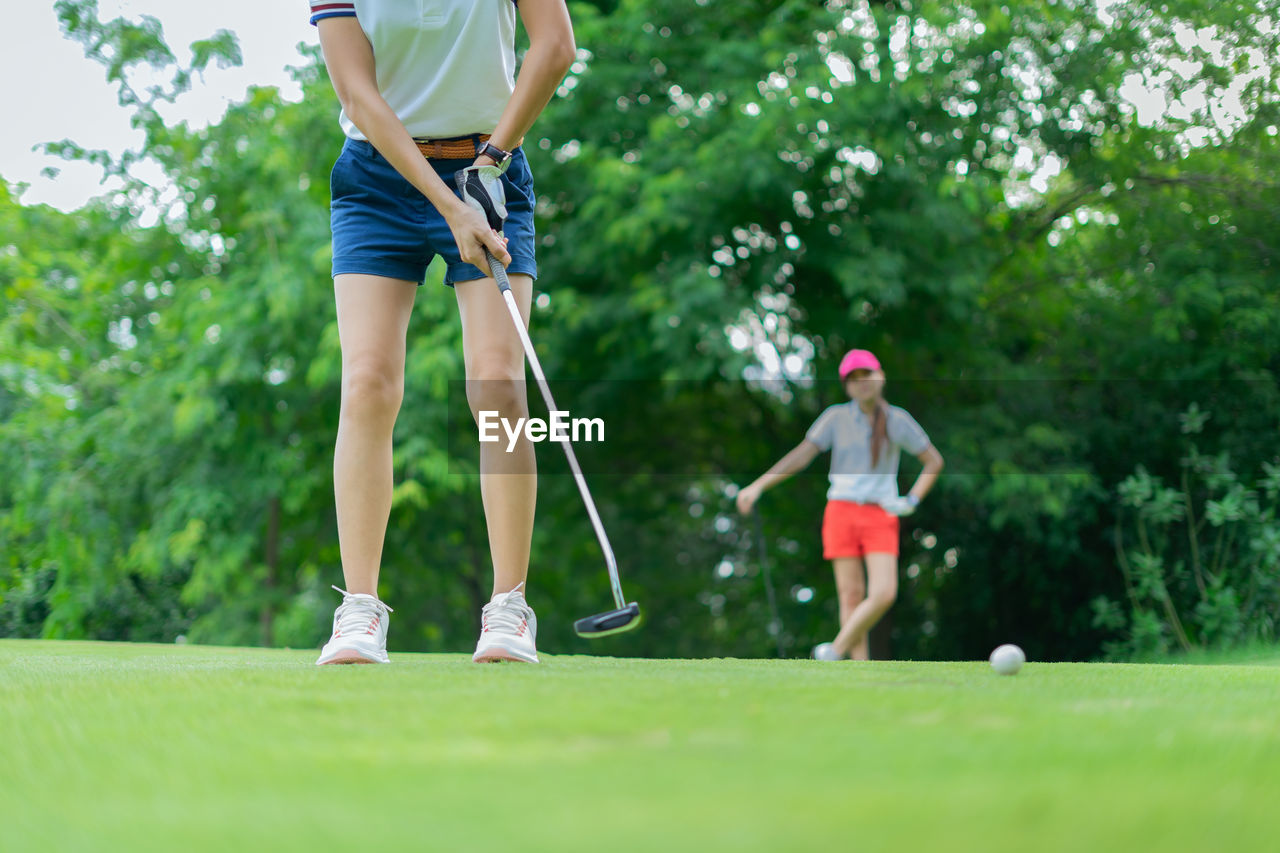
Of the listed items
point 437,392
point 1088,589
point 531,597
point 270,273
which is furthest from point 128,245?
point 1088,589

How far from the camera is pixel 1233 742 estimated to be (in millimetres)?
1451

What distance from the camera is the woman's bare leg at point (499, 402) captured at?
9.66 ft

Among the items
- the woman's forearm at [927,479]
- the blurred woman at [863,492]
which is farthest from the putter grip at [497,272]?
the woman's forearm at [927,479]

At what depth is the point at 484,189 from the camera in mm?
2936

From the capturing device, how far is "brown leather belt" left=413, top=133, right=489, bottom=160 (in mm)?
3074

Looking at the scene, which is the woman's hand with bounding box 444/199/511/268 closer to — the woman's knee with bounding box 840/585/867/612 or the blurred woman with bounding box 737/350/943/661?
the blurred woman with bounding box 737/350/943/661

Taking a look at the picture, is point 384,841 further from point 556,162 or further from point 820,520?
point 820,520

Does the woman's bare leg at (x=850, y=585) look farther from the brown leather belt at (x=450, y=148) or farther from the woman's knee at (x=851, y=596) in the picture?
the brown leather belt at (x=450, y=148)

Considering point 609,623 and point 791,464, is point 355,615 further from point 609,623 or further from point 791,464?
point 791,464

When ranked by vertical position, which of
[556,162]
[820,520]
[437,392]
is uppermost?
[556,162]

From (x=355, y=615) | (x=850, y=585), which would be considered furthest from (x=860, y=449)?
(x=355, y=615)

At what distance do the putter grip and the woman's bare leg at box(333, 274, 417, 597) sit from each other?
0.83 feet

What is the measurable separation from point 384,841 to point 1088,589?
10787mm

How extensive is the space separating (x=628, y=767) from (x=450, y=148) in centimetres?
216
